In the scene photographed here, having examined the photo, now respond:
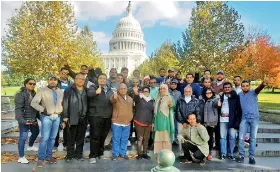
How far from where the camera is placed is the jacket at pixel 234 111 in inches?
284

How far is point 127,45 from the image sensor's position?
111 m

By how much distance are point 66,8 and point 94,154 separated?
16.8m

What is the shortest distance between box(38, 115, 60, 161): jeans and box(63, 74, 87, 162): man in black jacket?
0.23m

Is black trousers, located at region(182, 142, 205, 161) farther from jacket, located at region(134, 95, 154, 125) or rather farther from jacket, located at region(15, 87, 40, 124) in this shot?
jacket, located at region(15, 87, 40, 124)

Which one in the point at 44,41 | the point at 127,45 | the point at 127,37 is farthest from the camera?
the point at 127,45

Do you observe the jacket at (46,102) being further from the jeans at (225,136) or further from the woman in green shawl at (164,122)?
the jeans at (225,136)

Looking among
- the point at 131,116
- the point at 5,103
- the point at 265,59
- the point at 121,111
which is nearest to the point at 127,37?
the point at 265,59

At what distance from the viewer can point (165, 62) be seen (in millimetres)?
32406

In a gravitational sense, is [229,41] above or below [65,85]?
above

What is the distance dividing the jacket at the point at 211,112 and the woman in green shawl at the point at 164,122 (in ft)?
2.57

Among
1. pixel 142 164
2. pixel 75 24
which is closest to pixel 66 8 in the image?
pixel 75 24

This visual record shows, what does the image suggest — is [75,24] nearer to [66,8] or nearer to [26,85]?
[66,8]

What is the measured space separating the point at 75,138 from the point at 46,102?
1.06m

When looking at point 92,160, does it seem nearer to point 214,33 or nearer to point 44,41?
point 214,33
